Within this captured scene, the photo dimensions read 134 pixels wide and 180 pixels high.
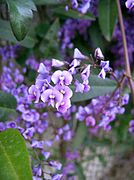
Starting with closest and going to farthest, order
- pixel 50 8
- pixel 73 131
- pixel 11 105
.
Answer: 1. pixel 11 105
2. pixel 50 8
3. pixel 73 131

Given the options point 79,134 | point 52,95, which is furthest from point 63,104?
point 79,134

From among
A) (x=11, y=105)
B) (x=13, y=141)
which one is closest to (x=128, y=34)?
(x=11, y=105)

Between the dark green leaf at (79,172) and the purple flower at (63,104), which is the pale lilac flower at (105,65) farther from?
the dark green leaf at (79,172)

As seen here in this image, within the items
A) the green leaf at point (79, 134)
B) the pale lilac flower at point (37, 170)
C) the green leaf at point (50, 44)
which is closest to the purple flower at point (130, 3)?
the pale lilac flower at point (37, 170)

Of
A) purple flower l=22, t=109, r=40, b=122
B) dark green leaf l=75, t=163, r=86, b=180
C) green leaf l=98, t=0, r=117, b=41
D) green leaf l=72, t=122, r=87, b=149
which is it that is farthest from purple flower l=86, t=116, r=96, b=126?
dark green leaf l=75, t=163, r=86, b=180

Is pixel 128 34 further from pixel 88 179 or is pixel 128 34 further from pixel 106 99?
pixel 88 179

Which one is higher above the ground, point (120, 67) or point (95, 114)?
point (120, 67)
